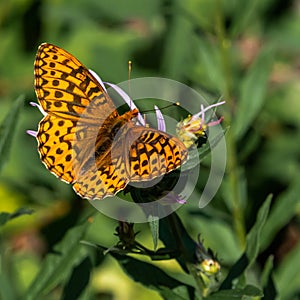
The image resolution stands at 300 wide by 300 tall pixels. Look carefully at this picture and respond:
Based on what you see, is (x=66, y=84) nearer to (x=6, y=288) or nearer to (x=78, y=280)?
(x=78, y=280)

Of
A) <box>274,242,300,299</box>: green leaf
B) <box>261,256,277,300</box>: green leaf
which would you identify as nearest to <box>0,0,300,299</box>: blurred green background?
<box>274,242,300,299</box>: green leaf

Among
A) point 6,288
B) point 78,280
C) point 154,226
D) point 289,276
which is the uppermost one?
point 154,226

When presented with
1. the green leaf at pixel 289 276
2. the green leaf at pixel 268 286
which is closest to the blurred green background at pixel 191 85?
Answer: the green leaf at pixel 289 276

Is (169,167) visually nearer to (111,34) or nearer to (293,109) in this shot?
(293,109)

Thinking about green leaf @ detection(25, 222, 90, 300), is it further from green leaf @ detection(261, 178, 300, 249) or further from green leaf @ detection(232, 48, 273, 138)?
green leaf @ detection(232, 48, 273, 138)

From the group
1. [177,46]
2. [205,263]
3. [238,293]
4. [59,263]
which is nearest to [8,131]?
[59,263]

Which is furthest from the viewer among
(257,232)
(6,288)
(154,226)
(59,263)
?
(6,288)

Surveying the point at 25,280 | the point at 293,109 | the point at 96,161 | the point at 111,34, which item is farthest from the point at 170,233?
the point at 111,34
